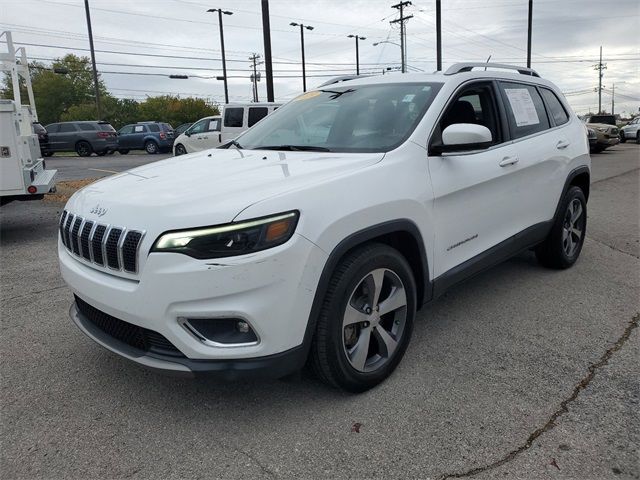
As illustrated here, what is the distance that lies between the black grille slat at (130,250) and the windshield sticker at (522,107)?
10.2 feet

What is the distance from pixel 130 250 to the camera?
238cm

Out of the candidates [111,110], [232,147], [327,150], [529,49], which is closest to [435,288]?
[327,150]

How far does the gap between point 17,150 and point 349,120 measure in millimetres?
4864

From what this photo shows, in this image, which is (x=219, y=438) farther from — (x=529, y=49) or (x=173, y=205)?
(x=529, y=49)

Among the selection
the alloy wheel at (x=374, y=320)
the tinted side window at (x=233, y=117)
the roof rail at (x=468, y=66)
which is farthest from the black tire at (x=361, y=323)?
the tinted side window at (x=233, y=117)

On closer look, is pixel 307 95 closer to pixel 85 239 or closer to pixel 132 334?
pixel 85 239

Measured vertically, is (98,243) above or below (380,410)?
above

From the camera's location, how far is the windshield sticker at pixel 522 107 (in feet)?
13.7

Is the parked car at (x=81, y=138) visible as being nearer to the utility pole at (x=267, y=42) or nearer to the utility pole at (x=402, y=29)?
the utility pole at (x=267, y=42)

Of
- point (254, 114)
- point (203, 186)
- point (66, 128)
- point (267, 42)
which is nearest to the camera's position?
point (203, 186)

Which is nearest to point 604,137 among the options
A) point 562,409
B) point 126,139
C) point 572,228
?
point 572,228

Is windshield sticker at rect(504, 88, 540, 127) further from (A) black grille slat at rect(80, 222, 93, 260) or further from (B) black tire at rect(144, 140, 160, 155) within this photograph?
(B) black tire at rect(144, 140, 160, 155)

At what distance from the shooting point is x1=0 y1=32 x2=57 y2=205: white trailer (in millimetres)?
6359

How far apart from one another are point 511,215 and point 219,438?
268 centimetres
